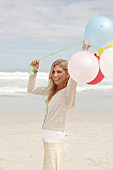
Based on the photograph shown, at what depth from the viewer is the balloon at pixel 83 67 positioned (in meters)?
1.96

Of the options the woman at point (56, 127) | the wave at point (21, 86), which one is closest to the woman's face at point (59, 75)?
the woman at point (56, 127)

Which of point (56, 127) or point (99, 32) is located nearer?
point (99, 32)

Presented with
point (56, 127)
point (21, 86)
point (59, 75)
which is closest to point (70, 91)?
point (59, 75)

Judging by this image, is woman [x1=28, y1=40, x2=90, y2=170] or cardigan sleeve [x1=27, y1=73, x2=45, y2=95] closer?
woman [x1=28, y1=40, x2=90, y2=170]

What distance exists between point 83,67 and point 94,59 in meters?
0.13

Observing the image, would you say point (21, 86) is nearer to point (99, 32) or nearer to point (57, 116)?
point (57, 116)

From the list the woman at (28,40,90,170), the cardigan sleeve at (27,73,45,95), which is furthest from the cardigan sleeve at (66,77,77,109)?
the cardigan sleeve at (27,73,45,95)

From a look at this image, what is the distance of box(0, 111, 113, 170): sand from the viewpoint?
3.73m

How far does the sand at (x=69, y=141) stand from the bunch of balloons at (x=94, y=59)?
2.03 metres

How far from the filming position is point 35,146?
14.5ft

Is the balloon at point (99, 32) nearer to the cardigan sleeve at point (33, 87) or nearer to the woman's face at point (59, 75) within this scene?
the woman's face at point (59, 75)

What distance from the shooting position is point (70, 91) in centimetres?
220

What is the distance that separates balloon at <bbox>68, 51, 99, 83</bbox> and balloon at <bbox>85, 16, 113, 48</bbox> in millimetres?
117

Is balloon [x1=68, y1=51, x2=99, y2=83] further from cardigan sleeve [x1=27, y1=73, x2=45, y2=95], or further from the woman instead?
cardigan sleeve [x1=27, y1=73, x2=45, y2=95]
